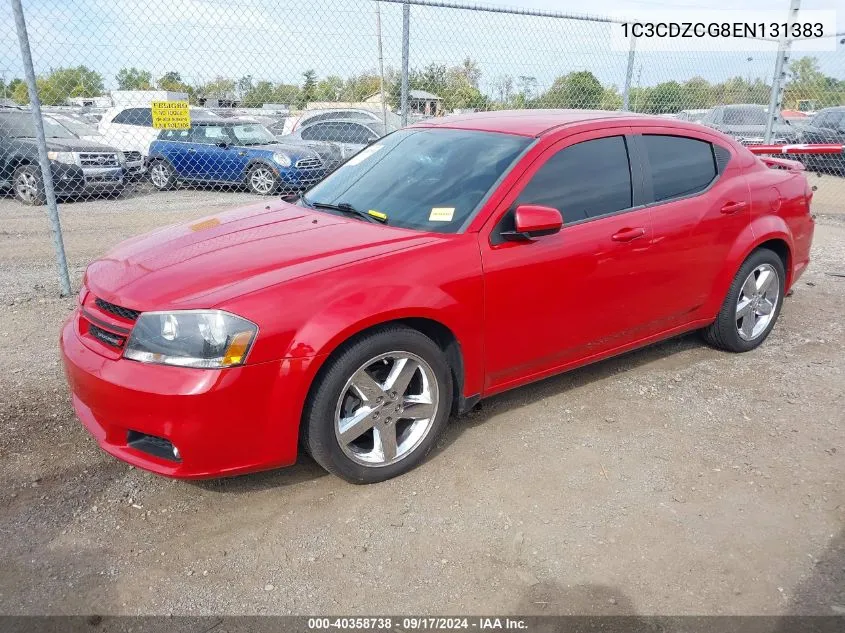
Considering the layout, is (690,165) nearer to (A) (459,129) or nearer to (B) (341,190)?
(A) (459,129)

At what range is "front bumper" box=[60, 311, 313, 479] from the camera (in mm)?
2686

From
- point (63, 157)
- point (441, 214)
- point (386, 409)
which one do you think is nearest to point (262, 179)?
point (63, 157)

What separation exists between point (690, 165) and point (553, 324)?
5.11 ft

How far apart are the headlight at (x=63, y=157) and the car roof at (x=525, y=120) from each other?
9.49 m

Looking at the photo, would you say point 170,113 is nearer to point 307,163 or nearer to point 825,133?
point 307,163

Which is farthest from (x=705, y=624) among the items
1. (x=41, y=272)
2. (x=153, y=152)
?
(x=153, y=152)

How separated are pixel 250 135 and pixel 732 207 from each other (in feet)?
34.5

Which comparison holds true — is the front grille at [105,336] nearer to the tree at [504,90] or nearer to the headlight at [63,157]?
the tree at [504,90]

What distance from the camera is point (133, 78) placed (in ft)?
23.3

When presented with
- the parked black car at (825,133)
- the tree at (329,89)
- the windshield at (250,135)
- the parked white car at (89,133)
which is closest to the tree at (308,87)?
the tree at (329,89)

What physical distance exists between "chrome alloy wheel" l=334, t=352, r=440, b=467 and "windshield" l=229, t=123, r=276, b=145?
10.8 meters

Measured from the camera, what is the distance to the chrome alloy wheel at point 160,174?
44.3 feet

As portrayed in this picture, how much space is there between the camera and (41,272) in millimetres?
6785

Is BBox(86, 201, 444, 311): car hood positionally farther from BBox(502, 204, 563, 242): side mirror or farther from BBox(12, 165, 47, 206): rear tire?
BBox(12, 165, 47, 206): rear tire
